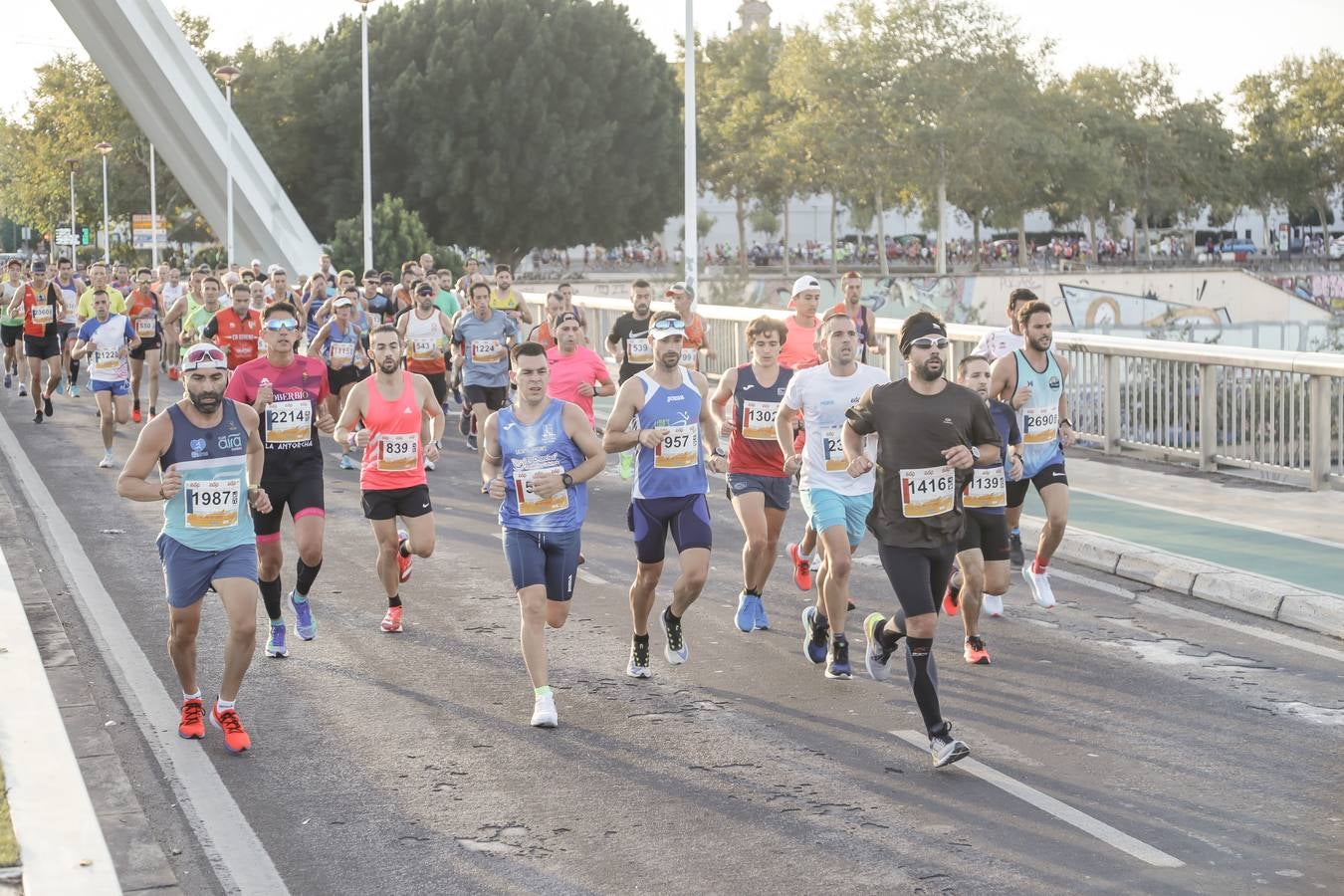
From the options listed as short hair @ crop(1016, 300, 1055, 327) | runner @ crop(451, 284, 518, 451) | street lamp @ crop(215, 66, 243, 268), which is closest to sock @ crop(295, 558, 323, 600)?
short hair @ crop(1016, 300, 1055, 327)

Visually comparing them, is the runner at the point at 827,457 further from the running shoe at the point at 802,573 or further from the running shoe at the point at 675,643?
the running shoe at the point at 802,573


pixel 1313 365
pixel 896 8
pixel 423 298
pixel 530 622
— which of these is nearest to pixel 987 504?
pixel 530 622

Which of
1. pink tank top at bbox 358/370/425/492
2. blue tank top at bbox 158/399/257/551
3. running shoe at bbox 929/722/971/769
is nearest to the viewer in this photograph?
running shoe at bbox 929/722/971/769

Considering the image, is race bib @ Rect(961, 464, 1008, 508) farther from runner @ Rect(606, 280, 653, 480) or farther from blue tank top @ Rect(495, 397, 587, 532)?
runner @ Rect(606, 280, 653, 480)

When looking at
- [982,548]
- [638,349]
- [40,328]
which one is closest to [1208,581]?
[982,548]

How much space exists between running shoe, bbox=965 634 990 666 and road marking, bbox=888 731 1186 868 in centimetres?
157

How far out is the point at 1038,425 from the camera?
35.6 ft

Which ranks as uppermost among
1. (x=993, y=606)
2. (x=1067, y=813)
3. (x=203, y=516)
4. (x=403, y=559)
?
(x=203, y=516)

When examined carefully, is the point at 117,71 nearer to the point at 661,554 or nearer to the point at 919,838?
the point at 661,554

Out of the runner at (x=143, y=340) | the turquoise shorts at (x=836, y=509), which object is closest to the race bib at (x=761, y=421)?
the turquoise shorts at (x=836, y=509)

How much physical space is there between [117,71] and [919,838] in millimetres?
44706

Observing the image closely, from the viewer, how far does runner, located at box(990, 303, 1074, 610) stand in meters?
10.7

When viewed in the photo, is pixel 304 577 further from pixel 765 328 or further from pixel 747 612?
pixel 765 328

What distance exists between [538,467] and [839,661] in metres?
1.96
